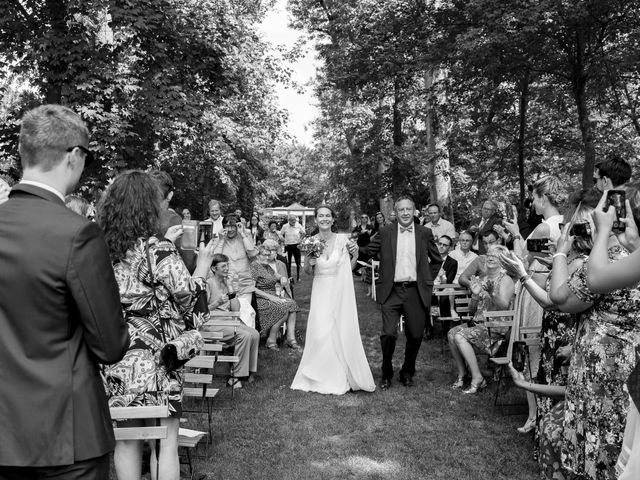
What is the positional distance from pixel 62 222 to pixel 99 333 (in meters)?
0.36

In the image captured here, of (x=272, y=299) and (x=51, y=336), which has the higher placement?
(x=51, y=336)

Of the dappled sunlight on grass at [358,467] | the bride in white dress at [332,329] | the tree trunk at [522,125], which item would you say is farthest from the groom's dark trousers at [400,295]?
the tree trunk at [522,125]

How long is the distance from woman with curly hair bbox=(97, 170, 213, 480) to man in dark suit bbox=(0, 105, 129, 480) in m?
1.29

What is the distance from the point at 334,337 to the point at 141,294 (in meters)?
4.31

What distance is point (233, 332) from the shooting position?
292 inches

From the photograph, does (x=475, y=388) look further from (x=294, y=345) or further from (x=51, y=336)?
(x=51, y=336)

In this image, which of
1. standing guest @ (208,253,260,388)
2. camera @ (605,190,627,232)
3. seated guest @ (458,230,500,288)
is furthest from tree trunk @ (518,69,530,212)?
camera @ (605,190,627,232)

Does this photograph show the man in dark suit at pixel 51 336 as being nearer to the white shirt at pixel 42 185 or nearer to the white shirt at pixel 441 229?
the white shirt at pixel 42 185

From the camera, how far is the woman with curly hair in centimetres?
321

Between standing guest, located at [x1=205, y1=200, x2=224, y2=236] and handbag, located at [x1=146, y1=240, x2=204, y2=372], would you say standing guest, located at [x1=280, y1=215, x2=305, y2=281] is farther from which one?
handbag, located at [x1=146, y1=240, x2=204, y2=372]

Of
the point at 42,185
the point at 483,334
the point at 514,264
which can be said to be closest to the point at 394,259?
the point at 483,334

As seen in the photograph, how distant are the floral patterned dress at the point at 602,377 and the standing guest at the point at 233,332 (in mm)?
4331

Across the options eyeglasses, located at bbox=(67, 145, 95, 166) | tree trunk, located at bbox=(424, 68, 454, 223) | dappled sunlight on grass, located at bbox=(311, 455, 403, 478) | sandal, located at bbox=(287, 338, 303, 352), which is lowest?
dappled sunlight on grass, located at bbox=(311, 455, 403, 478)

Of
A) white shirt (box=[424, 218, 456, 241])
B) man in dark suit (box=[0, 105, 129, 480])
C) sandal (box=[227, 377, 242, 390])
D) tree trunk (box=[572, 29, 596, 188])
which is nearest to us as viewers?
man in dark suit (box=[0, 105, 129, 480])
